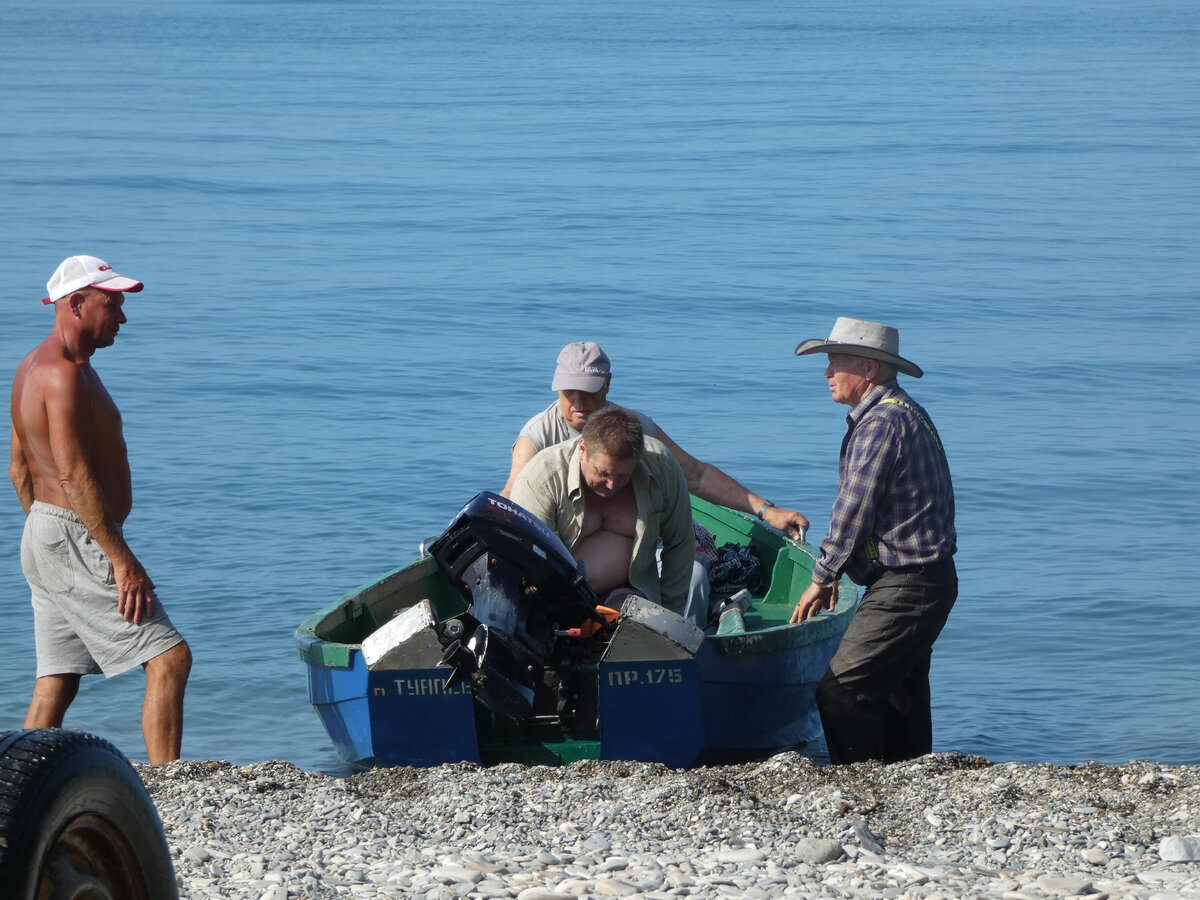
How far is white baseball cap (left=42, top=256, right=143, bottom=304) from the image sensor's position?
19.6ft

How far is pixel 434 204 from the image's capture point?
114ft

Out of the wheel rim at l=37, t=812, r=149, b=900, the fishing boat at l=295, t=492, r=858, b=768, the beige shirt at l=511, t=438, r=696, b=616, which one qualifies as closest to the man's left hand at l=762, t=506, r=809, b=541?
the fishing boat at l=295, t=492, r=858, b=768

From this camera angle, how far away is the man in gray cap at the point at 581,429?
7.46 meters

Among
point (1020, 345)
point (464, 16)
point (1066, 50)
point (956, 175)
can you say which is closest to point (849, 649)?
point (1020, 345)

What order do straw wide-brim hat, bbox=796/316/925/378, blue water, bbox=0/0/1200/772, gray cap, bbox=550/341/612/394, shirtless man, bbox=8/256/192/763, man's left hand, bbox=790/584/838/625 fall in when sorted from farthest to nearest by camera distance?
blue water, bbox=0/0/1200/772, gray cap, bbox=550/341/612/394, man's left hand, bbox=790/584/838/625, straw wide-brim hat, bbox=796/316/925/378, shirtless man, bbox=8/256/192/763

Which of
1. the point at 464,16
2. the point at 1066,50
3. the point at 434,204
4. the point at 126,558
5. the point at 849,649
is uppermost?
the point at 464,16

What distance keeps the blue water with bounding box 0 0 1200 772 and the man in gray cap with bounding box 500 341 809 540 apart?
193 cm

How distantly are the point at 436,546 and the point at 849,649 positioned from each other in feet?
5.49

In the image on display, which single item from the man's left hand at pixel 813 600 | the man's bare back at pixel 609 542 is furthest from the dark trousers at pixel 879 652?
the man's bare back at pixel 609 542

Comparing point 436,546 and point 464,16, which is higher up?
point 464,16

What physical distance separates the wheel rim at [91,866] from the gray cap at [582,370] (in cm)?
434

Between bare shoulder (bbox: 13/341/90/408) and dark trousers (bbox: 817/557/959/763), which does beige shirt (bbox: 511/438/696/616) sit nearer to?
dark trousers (bbox: 817/557/959/763)

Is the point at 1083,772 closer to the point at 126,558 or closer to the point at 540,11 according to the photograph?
the point at 126,558

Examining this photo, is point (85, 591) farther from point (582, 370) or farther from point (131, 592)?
point (582, 370)
